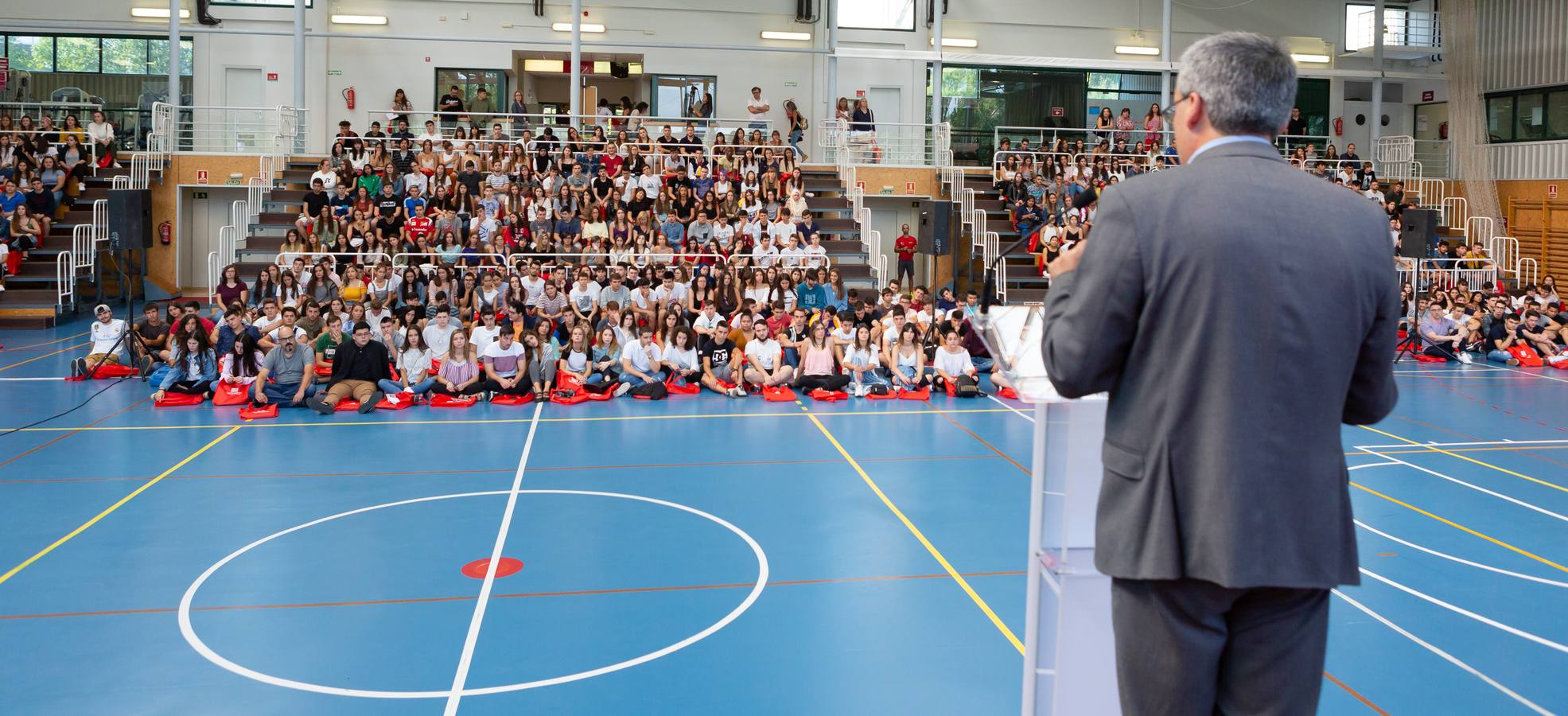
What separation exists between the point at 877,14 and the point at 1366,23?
1182 cm

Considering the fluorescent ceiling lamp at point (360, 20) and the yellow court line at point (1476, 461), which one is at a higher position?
the fluorescent ceiling lamp at point (360, 20)

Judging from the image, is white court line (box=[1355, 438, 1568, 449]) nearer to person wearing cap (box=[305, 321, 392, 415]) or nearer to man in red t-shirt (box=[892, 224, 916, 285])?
person wearing cap (box=[305, 321, 392, 415])

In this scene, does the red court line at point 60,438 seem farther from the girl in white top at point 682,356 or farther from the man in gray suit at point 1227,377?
the man in gray suit at point 1227,377

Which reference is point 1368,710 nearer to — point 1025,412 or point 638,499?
point 638,499

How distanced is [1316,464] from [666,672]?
384 centimetres

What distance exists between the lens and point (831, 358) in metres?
14.1

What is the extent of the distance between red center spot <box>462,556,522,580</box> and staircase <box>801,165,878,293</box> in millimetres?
12329

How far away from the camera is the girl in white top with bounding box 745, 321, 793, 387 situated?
13.8 m

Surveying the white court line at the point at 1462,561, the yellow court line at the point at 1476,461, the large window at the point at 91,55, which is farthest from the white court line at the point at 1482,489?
the large window at the point at 91,55

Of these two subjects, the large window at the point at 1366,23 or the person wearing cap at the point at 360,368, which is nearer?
the person wearing cap at the point at 360,368

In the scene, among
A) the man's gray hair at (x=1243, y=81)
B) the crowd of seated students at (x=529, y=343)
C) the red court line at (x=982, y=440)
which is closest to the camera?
the man's gray hair at (x=1243, y=81)

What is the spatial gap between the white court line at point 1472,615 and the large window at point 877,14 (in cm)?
2084

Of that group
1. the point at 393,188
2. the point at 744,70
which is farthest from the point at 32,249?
the point at 744,70

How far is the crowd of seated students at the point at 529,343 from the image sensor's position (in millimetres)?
12641
